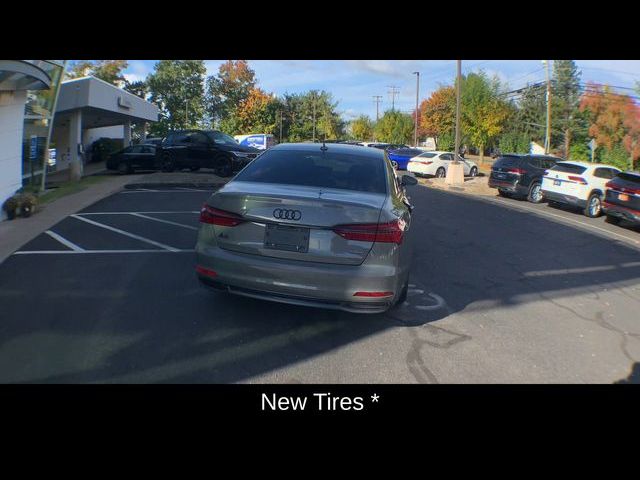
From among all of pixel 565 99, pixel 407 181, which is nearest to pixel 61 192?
pixel 407 181

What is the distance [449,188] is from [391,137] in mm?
42183

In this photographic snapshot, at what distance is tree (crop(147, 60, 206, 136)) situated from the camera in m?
57.7

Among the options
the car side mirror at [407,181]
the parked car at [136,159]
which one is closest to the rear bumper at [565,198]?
the car side mirror at [407,181]

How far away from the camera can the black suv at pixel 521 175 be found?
18484mm

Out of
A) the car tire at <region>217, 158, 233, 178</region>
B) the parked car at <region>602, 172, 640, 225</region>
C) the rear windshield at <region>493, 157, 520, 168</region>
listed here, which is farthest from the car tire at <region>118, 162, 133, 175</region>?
the parked car at <region>602, 172, 640, 225</region>

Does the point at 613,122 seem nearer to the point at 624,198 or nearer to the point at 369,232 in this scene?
the point at 624,198

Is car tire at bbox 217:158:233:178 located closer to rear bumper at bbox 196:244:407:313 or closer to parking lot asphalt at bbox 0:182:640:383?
parking lot asphalt at bbox 0:182:640:383

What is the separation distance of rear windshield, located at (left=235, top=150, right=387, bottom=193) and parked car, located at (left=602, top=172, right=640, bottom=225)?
9.83 metres

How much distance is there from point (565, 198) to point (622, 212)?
9.77 feet
